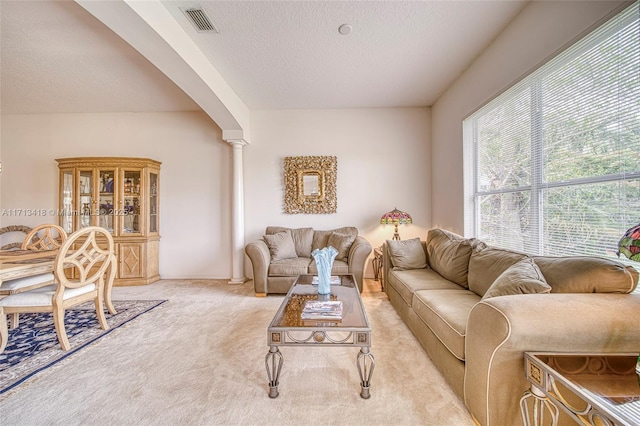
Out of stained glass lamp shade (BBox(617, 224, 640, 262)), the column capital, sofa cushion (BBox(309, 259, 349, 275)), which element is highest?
the column capital

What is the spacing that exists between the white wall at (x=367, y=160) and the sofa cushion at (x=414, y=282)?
1378 millimetres

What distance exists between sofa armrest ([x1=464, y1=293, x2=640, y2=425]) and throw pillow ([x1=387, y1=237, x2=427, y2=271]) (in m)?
1.75

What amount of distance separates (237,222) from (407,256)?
260 cm

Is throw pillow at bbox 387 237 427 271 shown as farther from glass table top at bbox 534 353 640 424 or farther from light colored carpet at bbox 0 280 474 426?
glass table top at bbox 534 353 640 424

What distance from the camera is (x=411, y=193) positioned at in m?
4.27

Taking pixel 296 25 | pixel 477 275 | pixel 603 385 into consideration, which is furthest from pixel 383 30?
pixel 603 385

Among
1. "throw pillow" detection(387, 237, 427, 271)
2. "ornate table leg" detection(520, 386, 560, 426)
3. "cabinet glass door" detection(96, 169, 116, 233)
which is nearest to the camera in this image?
"ornate table leg" detection(520, 386, 560, 426)

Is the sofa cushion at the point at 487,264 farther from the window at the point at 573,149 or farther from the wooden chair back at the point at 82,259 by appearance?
the wooden chair back at the point at 82,259

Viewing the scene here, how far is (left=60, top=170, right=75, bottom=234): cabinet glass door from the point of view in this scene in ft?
13.4

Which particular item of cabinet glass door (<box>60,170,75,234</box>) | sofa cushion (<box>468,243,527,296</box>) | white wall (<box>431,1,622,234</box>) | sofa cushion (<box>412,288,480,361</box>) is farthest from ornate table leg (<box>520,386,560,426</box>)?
cabinet glass door (<box>60,170,75,234</box>)

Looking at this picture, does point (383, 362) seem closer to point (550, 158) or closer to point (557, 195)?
point (557, 195)

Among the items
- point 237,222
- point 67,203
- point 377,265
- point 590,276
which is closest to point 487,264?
point 590,276

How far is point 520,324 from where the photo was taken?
3.70 feet

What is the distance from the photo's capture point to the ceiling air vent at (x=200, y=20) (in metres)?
2.18
